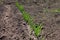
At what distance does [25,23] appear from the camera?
A: 3.80 meters

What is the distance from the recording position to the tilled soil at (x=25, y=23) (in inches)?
131

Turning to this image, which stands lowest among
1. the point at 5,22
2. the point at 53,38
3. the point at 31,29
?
the point at 53,38

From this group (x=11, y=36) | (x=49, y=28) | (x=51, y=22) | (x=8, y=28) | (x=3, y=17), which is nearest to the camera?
(x=11, y=36)

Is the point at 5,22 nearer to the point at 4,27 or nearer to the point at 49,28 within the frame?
the point at 4,27

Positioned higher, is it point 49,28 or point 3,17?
point 3,17

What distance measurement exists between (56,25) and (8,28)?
163cm

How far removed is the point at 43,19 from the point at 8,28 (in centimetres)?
156

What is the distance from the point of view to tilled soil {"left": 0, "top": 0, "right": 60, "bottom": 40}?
10.9 ft

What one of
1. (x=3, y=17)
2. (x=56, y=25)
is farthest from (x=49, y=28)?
(x=3, y=17)

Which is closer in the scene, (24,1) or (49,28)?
(49,28)

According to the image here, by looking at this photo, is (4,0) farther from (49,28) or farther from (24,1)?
(49,28)

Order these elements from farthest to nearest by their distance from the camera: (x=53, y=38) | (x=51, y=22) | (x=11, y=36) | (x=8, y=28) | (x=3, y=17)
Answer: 1. (x=51, y=22)
2. (x=53, y=38)
3. (x=3, y=17)
4. (x=8, y=28)
5. (x=11, y=36)

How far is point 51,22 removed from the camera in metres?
4.73

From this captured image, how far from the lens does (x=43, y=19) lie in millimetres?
4766
